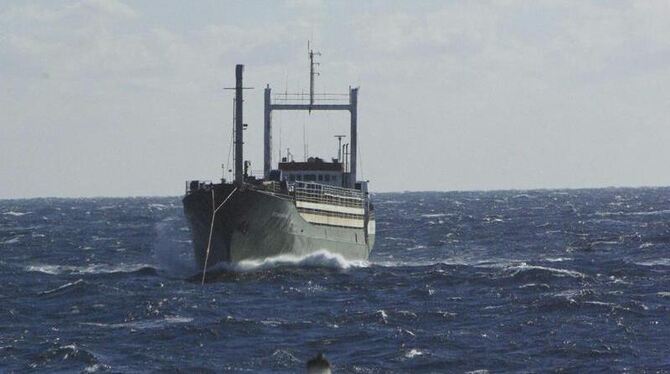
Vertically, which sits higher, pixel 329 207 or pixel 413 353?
pixel 329 207

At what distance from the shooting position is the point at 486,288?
56906 mm

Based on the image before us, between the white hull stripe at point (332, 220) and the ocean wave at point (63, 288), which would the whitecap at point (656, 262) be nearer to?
the white hull stripe at point (332, 220)

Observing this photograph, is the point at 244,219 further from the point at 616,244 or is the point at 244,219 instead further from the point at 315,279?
the point at 616,244

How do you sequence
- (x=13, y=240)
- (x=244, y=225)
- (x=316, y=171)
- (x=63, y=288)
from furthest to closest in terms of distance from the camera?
(x=13, y=240) < (x=316, y=171) < (x=244, y=225) < (x=63, y=288)

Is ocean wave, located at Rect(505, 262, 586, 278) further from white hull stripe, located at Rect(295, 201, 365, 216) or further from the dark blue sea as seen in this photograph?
white hull stripe, located at Rect(295, 201, 365, 216)

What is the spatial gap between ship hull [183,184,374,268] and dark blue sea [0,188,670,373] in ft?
2.54

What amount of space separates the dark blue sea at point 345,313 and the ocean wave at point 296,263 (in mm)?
87

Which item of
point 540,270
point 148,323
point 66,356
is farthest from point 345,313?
point 540,270

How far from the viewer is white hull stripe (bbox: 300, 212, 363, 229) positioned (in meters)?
65.9

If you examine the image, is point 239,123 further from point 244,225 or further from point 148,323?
point 148,323

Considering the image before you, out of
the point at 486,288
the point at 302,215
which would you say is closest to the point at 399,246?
the point at 302,215

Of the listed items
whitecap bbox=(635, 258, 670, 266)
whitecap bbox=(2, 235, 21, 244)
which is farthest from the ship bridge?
whitecap bbox=(2, 235, 21, 244)

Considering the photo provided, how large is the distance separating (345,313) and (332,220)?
22.0 meters

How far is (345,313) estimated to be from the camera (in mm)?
47344
